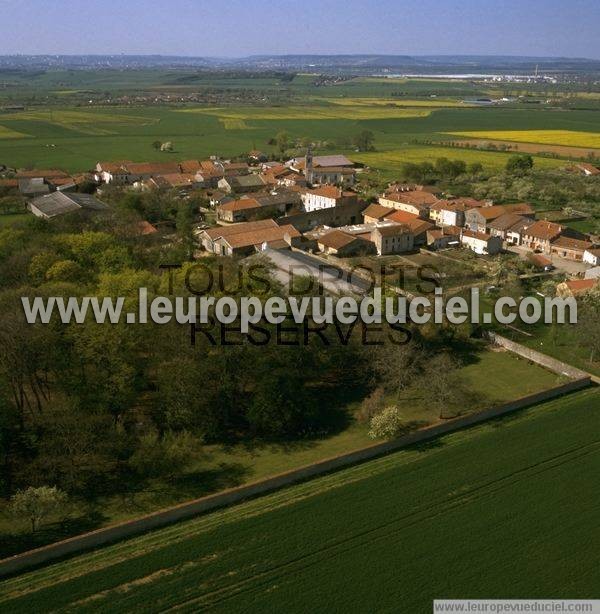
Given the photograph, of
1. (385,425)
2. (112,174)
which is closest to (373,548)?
(385,425)

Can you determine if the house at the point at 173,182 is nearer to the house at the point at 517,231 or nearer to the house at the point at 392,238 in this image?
the house at the point at 392,238

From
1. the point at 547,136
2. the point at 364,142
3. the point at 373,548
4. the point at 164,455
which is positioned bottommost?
the point at 373,548

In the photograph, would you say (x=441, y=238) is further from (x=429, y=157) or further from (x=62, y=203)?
(x=429, y=157)

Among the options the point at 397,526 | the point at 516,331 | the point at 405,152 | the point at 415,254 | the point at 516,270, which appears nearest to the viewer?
the point at 397,526

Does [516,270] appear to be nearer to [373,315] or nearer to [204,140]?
[373,315]

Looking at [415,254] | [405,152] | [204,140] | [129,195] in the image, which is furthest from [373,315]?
[204,140]

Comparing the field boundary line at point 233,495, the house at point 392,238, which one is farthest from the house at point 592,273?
the field boundary line at point 233,495
